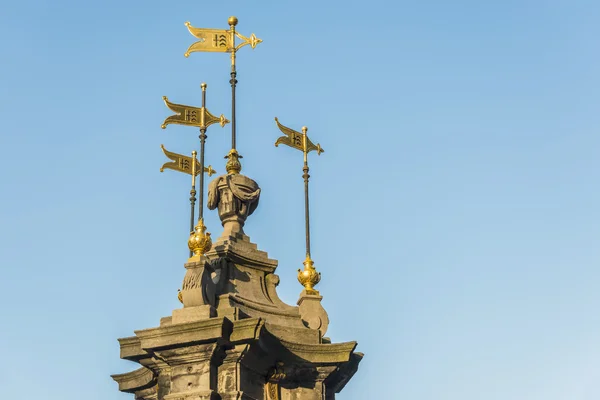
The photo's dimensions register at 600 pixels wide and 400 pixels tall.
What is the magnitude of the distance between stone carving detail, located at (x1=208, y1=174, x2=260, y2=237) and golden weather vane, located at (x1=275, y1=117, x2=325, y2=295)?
1.46m

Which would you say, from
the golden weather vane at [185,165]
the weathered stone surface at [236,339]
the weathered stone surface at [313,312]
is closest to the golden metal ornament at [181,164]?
the golden weather vane at [185,165]

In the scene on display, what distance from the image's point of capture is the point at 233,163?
2388cm

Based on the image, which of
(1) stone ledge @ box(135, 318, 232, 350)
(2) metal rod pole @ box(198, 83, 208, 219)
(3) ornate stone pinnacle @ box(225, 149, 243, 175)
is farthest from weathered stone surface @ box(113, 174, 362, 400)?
(2) metal rod pole @ box(198, 83, 208, 219)

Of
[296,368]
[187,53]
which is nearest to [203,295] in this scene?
[296,368]

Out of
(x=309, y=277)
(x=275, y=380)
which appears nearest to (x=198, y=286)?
(x=275, y=380)

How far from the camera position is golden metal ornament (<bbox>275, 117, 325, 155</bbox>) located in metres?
24.9

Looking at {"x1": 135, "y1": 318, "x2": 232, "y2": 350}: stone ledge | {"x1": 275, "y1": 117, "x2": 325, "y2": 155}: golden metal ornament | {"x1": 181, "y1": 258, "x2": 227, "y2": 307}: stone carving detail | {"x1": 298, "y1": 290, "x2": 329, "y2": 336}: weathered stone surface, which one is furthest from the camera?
{"x1": 275, "y1": 117, "x2": 325, "y2": 155}: golden metal ornament

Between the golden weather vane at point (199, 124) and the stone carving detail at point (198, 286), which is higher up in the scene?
the golden weather vane at point (199, 124)

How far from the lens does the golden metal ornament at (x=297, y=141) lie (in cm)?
2486

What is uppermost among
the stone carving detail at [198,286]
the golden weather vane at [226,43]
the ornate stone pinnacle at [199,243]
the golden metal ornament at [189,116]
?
the golden weather vane at [226,43]

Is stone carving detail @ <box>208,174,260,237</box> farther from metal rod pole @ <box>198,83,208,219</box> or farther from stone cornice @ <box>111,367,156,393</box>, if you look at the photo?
stone cornice @ <box>111,367,156,393</box>

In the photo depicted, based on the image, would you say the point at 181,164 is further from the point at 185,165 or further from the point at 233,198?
the point at 233,198

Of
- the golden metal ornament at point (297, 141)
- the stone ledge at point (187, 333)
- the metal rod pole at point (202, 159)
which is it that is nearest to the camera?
the stone ledge at point (187, 333)

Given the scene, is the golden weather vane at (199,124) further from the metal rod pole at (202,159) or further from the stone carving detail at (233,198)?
the stone carving detail at (233,198)
